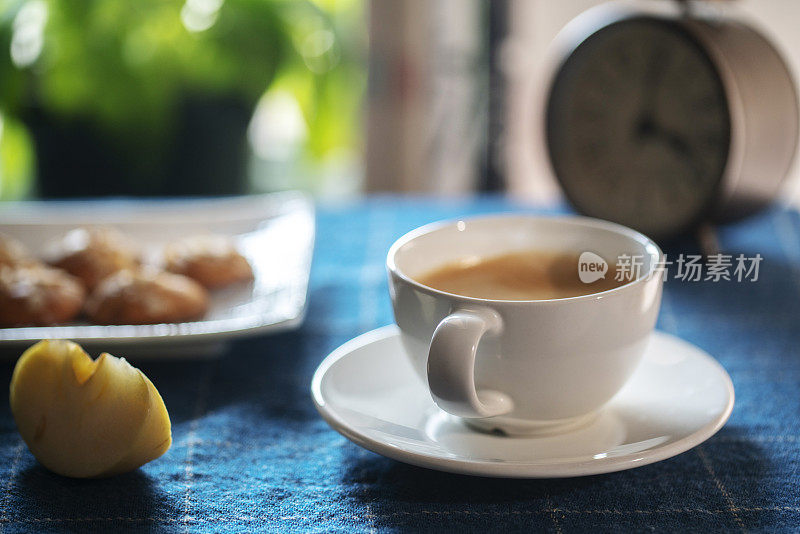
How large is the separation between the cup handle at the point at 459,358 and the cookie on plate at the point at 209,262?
0.40m

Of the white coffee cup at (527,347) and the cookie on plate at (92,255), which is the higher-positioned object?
the white coffee cup at (527,347)

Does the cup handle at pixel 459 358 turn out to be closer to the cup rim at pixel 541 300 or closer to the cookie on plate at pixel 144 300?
the cup rim at pixel 541 300

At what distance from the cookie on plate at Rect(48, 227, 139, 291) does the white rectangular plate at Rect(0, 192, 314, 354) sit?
0.06 m

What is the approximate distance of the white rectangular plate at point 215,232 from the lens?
2.17 feet

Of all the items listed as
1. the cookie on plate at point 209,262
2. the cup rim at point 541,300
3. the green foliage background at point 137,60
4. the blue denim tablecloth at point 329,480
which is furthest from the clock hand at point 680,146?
the green foliage background at point 137,60

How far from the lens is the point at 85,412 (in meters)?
0.49

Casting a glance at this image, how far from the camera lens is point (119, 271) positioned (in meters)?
0.82

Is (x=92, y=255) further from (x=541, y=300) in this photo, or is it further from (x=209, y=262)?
(x=541, y=300)

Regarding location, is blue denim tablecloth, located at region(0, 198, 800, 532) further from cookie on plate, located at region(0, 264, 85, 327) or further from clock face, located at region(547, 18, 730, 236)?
clock face, located at region(547, 18, 730, 236)

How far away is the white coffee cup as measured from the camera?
Result: 1.58 feet

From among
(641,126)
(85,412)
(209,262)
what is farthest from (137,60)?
(85,412)

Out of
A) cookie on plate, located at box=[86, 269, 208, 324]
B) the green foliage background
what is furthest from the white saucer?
the green foliage background

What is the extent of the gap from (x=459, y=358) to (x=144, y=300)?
0.38m

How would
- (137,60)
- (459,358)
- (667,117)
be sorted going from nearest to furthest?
(459,358)
(667,117)
(137,60)
